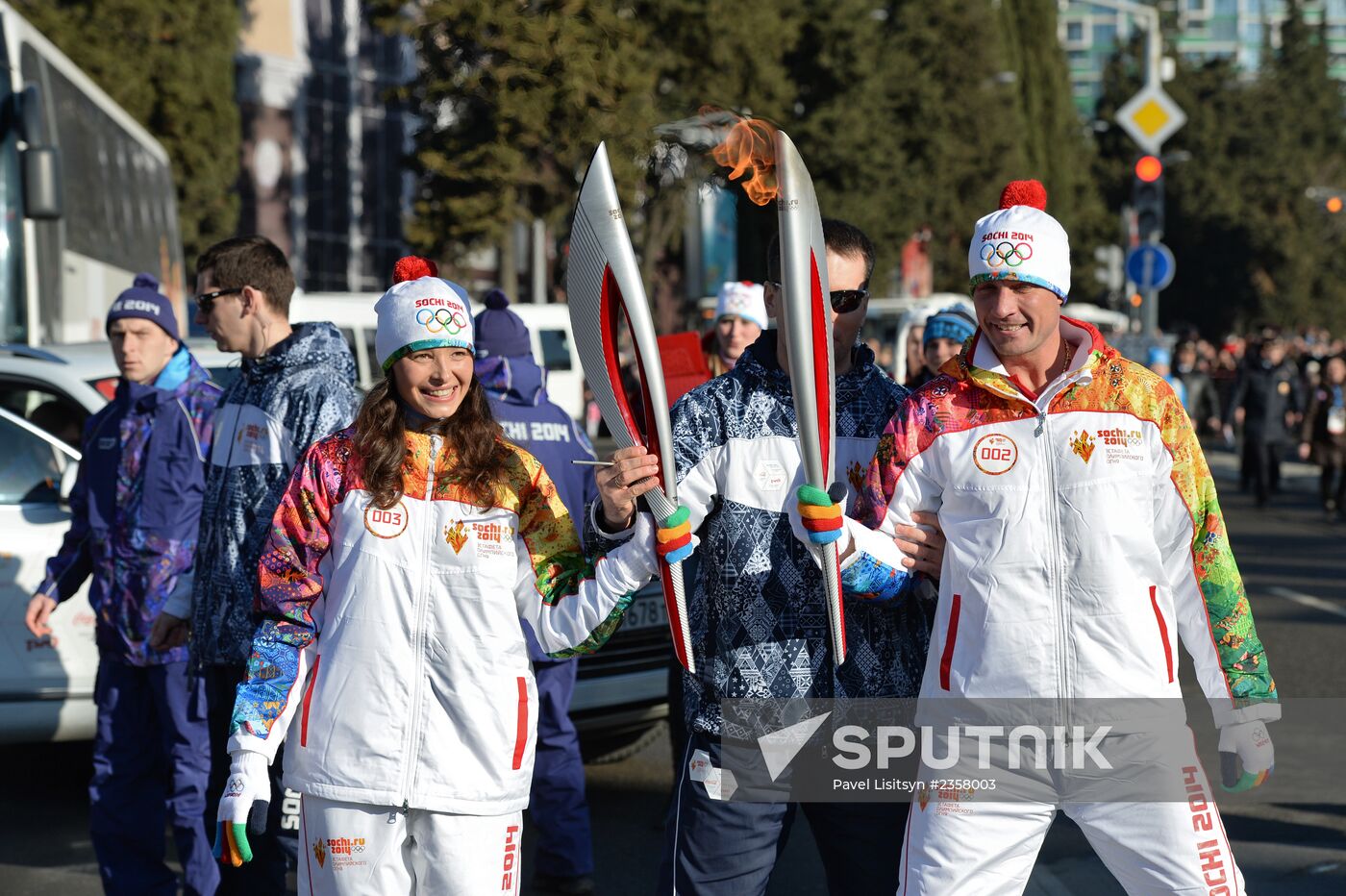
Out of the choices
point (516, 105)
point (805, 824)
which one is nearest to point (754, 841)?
point (805, 824)

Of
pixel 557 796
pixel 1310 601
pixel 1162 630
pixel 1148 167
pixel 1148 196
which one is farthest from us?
pixel 1148 196

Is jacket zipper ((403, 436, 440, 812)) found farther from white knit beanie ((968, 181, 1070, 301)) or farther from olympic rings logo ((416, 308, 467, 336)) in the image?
white knit beanie ((968, 181, 1070, 301))

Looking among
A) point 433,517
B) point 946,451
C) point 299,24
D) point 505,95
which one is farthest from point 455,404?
point 299,24

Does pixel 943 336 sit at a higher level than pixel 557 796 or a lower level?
higher

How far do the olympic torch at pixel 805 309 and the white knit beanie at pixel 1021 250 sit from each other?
1.11 ft

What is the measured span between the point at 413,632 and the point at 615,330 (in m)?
0.74

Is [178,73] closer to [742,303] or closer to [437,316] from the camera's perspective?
[742,303]

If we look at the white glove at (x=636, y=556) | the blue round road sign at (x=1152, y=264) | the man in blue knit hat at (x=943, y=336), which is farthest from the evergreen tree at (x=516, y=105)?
the white glove at (x=636, y=556)

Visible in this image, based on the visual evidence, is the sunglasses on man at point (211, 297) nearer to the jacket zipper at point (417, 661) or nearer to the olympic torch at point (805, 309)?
the jacket zipper at point (417, 661)

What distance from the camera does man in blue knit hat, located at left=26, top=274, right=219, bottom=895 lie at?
4.67 metres

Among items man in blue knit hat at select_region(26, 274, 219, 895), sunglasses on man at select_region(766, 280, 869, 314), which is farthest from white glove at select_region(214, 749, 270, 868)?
sunglasses on man at select_region(766, 280, 869, 314)

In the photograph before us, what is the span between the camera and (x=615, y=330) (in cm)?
341

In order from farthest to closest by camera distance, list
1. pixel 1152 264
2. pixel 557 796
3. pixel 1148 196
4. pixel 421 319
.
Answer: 1. pixel 1152 264
2. pixel 1148 196
3. pixel 557 796
4. pixel 421 319

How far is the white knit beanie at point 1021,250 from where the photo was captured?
3.31 metres
